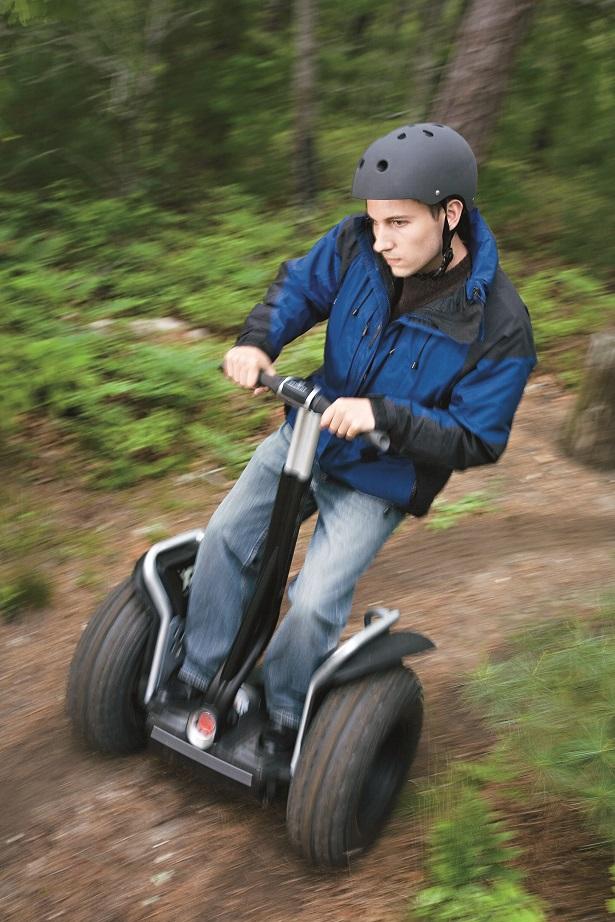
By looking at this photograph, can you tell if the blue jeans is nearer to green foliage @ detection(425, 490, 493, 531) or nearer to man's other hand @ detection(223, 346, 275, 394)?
man's other hand @ detection(223, 346, 275, 394)

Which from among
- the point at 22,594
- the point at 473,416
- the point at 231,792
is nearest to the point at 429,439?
the point at 473,416

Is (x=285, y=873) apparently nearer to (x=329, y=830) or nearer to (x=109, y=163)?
(x=329, y=830)

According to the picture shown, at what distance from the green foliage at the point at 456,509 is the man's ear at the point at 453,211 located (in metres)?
2.07

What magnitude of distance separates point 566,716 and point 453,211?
4.34 ft

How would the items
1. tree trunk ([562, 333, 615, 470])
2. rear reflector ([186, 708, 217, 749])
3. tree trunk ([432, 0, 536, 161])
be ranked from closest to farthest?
1. rear reflector ([186, 708, 217, 749])
2. tree trunk ([562, 333, 615, 470])
3. tree trunk ([432, 0, 536, 161])

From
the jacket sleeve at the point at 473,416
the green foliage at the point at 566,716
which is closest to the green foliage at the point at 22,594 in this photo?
the green foliage at the point at 566,716

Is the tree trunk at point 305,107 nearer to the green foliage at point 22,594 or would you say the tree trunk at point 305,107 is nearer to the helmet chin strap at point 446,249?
the green foliage at point 22,594

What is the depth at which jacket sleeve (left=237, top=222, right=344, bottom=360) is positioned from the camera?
2.77m

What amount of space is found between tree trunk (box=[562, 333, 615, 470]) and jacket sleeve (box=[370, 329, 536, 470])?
251 cm

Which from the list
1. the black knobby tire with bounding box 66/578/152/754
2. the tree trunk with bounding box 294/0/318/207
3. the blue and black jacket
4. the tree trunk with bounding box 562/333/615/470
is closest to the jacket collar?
the blue and black jacket

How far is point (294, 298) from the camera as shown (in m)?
2.83

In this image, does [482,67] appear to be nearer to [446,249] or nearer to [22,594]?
[446,249]

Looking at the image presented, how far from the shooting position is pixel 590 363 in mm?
4945

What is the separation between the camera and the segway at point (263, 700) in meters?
2.64
